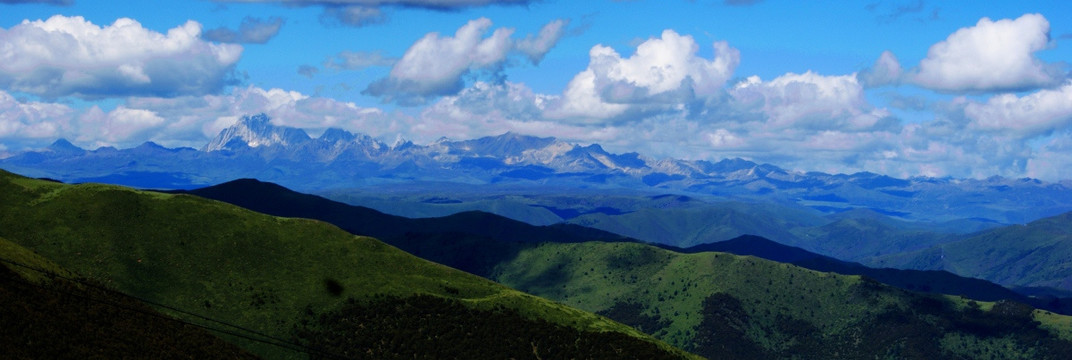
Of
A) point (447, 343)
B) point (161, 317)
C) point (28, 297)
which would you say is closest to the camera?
point (28, 297)

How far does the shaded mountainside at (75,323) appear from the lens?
396 ft

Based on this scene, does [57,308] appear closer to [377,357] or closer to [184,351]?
[184,351]

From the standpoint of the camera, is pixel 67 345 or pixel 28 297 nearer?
pixel 67 345

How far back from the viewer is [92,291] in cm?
16850

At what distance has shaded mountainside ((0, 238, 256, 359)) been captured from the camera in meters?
121

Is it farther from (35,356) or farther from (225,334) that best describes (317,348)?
(35,356)

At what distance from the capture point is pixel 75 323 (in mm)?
133875

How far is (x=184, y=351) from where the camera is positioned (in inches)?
5581

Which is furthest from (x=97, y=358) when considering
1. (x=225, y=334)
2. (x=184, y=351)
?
(x=225, y=334)

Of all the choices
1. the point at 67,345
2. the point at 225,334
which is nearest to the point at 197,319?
the point at 225,334

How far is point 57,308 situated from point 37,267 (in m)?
32.7

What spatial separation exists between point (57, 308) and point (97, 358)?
67.3 feet

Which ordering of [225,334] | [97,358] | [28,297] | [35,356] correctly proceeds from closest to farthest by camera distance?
[35,356], [97,358], [28,297], [225,334]

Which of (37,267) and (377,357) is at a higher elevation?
(37,267)
